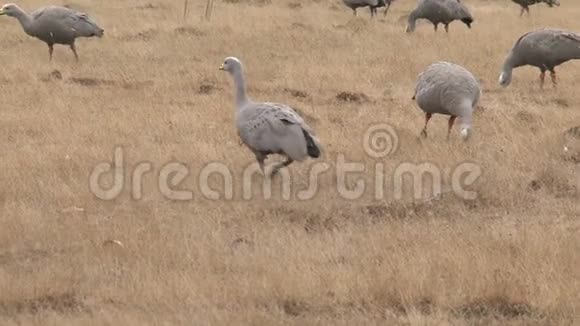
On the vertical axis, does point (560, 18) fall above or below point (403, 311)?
below

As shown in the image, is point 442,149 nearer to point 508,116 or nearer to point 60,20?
point 508,116

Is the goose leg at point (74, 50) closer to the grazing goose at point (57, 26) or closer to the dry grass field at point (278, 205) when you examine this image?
the grazing goose at point (57, 26)

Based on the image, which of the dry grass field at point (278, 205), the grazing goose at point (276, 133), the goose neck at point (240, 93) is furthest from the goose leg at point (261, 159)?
the goose neck at point (240, 93)

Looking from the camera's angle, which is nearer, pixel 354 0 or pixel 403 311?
pixel 403 311

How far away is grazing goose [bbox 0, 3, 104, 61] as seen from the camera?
17578mm

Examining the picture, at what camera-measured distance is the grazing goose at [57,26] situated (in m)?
17.6

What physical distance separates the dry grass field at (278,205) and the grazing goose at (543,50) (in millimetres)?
424

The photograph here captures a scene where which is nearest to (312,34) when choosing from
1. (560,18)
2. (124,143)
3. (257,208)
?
(560,18)

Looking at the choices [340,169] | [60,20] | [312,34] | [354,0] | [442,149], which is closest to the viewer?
[340,169]

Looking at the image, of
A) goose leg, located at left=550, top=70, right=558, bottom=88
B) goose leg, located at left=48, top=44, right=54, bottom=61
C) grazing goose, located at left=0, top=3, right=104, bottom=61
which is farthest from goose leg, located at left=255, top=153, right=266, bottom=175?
goose leg, located at left=48, top=44, right=54, bottom=61

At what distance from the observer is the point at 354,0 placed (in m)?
26.0

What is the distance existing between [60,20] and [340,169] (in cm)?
903

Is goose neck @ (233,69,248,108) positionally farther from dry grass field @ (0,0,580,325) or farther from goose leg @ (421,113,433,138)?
goose leg @ (421,113,433,138)

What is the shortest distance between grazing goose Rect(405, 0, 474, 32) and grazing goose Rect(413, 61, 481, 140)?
10083 millimetres
